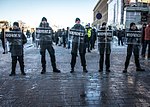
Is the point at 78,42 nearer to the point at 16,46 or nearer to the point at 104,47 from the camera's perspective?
the point at 104,47

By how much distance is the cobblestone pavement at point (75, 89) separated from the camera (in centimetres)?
716

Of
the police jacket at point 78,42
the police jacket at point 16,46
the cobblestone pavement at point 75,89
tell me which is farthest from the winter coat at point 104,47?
the police jacket at point 16,46

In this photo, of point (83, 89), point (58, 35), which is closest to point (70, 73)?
point (83, 89)

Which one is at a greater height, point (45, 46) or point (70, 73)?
point (45, 46)

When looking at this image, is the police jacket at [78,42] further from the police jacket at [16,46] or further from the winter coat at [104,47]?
the police jacket at [16,46]

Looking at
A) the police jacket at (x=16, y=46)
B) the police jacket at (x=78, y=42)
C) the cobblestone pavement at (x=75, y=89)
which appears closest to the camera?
the cobblestone pavement at (x=75, y=89)

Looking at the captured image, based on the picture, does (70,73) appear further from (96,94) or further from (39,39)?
(96,94)

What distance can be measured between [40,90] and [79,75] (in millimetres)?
2725

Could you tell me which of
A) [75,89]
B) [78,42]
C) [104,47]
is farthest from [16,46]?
[75,89]

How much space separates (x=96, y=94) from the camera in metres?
7.97

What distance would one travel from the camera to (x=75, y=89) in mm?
8547

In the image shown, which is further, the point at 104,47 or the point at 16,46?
the point at 104,47

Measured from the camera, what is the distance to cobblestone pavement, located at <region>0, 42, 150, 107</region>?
7.16 metres

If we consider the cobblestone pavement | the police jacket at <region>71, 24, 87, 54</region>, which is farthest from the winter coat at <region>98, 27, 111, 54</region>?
the cobblestone pavement
